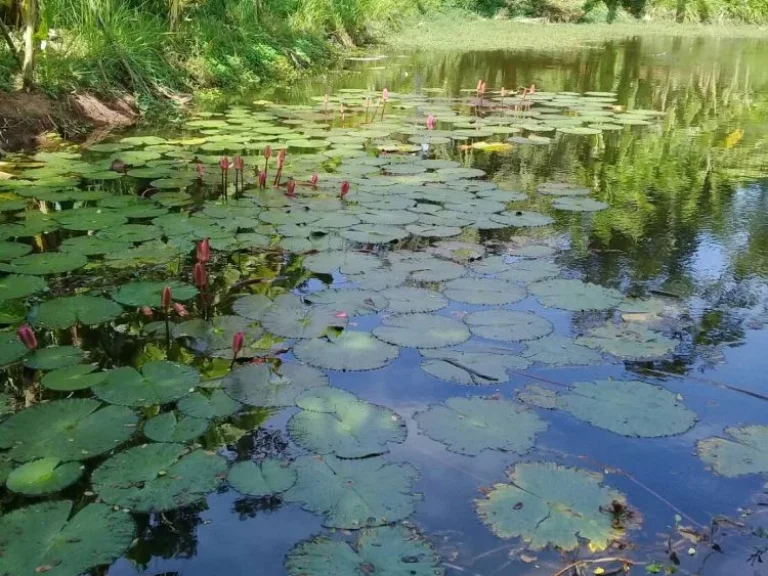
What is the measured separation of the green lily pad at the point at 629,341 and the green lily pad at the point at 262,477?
1.13 meters

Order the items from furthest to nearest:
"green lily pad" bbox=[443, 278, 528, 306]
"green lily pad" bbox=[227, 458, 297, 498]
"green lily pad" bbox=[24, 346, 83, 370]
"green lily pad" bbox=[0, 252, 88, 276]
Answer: "green lily pad" bbox=[0, 252, 88, 276], "green lily pad" bbox=[443, 278, 528, 306], "green lily pad" bbox=[24, 346, 83, 370], "green lily pad" bbox=[227, 458, 297, 498]

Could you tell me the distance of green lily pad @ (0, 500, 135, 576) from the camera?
4.72 ft

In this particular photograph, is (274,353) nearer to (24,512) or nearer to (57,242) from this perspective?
(24,512)

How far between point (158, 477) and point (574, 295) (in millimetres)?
1642

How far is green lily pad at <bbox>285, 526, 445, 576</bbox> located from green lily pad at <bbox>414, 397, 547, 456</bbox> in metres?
0.37

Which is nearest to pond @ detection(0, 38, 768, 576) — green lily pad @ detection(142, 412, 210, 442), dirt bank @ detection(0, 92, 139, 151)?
green lily pad @ detection(142, 412, 210, 442)

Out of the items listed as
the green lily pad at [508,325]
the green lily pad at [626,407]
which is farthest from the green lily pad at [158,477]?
the green lily pad at [508,325]

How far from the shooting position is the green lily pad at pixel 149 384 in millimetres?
2006

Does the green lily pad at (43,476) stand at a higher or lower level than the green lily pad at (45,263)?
lower

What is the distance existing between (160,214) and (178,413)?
1.79m

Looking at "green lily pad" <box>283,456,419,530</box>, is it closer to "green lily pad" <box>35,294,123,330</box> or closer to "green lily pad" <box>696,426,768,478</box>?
"green lily pad" <box>696,426,768,478</box>

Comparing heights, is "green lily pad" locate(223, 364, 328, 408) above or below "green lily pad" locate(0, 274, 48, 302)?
below

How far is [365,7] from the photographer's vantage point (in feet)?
43.3

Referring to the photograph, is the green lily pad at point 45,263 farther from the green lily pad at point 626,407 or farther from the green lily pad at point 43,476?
the green lily pad at point 626,407
